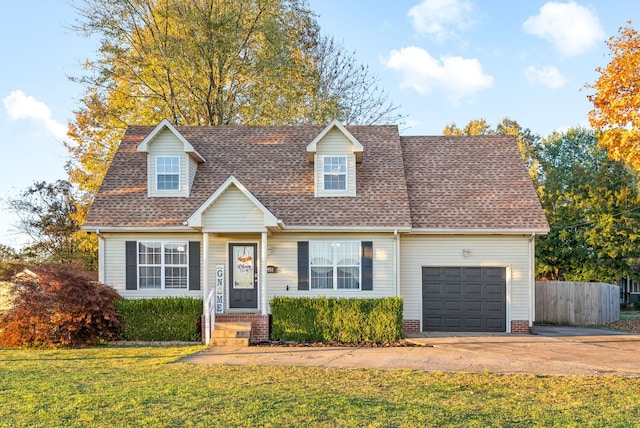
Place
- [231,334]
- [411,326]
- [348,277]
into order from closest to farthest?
[231,334] → [348,277] → [411,326]

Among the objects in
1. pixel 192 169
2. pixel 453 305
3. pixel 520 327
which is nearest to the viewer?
pixel 520 327

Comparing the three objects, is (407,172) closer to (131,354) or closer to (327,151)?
(327,151)

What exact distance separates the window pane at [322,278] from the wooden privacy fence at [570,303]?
10.1 meters

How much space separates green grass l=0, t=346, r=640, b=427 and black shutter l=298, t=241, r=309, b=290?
18.9ft

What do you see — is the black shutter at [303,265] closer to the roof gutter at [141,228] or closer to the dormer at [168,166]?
the roof gutter at [141,228]

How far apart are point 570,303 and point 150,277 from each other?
15.9 meters

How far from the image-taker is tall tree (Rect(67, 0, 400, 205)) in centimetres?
2738

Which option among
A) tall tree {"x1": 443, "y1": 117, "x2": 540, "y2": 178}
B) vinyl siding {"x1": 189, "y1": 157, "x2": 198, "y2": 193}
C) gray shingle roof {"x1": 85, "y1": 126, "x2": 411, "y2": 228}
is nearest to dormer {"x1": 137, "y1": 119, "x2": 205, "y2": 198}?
vinyl siding {"x1": 189, "y1": 157, "x2": 198, "y2": 193}

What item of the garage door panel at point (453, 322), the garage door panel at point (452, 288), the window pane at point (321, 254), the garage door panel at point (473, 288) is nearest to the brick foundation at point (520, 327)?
the garage door panel at point (473, 288)

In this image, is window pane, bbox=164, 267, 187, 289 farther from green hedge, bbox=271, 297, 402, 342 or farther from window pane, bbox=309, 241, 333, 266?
window pane, bbox=309, 241, 333, 266

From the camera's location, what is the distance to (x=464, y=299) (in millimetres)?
18328

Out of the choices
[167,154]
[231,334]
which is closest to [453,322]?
[231,334]

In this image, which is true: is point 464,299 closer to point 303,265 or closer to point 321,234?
point 321,234

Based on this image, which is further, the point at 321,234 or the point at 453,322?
the point at 453,322
